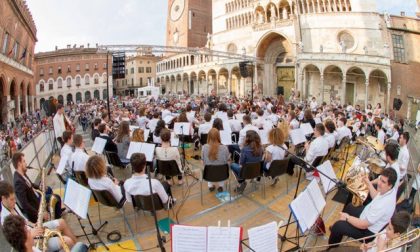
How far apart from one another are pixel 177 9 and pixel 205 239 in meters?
73.9

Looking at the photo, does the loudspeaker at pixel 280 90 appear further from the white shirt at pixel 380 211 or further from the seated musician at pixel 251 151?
the white shirt at pixel 380 211

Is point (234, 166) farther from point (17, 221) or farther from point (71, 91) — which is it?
point (71, 91)

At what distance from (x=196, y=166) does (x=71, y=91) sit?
6387 centimetres

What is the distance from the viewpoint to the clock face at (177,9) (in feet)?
219

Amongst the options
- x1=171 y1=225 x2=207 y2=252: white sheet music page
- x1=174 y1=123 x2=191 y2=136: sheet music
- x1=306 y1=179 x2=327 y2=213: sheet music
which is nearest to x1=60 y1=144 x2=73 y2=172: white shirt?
x1=174 y1=123 x2=191 y2=136: sheet music

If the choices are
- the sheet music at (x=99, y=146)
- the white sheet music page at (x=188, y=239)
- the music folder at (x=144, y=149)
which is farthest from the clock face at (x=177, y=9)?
the white sheet music page at (x=188, y=239)

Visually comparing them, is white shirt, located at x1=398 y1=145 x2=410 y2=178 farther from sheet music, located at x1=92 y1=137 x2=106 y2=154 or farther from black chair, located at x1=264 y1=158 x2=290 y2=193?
sheet music, located at x1=92 y1=137 x2=106 y2=154

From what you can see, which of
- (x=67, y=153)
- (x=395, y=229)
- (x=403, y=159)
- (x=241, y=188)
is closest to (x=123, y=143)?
(x=67, y=153)

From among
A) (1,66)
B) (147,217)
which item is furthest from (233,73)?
(147,217)

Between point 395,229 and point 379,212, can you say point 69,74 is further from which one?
point 395,229

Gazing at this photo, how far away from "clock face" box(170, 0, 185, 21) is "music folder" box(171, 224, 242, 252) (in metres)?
70.5

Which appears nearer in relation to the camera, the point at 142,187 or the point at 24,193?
the point at 24,193

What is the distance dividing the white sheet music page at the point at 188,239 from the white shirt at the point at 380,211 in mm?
2593

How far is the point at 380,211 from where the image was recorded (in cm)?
378
